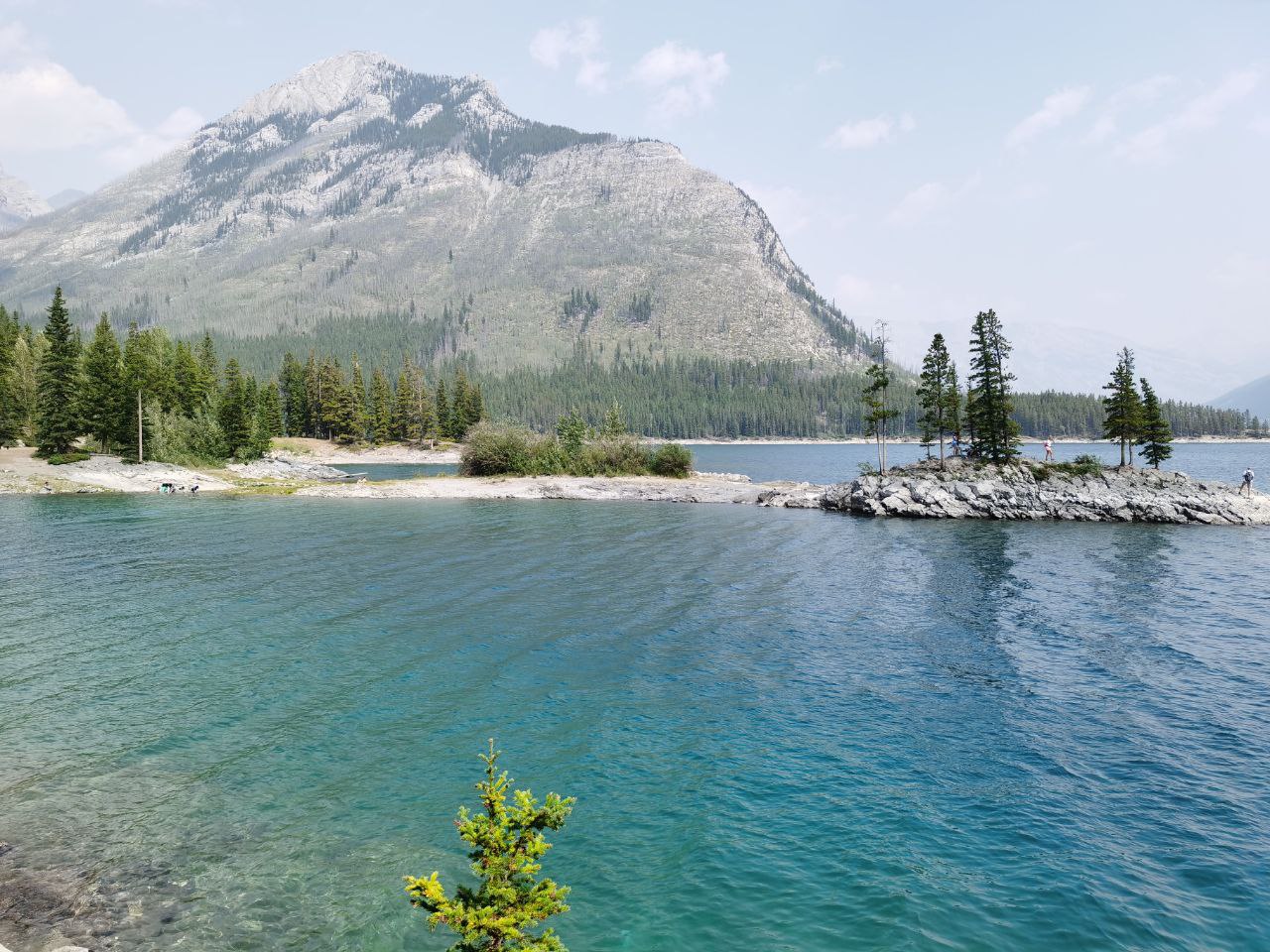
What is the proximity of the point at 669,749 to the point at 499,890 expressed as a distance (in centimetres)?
1176

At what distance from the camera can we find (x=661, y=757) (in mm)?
16656

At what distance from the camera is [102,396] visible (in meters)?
92.2

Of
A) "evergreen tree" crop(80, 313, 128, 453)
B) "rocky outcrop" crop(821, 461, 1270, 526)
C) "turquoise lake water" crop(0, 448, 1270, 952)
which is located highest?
"evergreen tree" crop(80, 313, 128, 453)

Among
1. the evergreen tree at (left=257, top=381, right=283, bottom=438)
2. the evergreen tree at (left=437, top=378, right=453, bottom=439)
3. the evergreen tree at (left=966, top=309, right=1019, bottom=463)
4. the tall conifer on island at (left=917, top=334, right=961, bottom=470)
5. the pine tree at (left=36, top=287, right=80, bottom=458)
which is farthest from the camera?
the evergreen tree at (left=437, top=378, right=453, bottom=439)

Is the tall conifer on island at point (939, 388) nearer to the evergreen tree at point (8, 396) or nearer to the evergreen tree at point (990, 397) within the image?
the evergreen tree at point (990, 397)

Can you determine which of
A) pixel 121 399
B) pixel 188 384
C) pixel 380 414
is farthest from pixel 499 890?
pixel 380 414

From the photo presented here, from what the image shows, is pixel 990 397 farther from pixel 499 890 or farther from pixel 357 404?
pixel 357 404

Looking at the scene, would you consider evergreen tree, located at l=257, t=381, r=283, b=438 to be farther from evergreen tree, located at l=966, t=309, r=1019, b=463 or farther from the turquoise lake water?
evergreen tree, located at l=966, t=309, r=1019, b=463

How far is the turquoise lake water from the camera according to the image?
11234mm

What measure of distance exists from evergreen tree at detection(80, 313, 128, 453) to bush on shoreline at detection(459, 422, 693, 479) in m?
49.5

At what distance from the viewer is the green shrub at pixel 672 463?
93000 millimetres

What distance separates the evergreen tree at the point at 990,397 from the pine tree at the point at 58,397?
119 m

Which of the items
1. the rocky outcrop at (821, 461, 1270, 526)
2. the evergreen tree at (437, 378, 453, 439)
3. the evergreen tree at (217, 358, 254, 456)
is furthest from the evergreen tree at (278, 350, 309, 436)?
the rocky outcrop at (821, 461, 1270, 526)

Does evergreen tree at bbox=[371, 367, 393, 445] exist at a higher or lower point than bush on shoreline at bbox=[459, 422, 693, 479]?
higher
